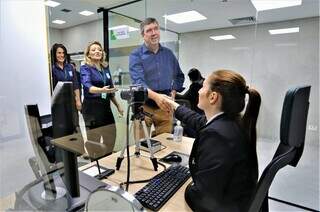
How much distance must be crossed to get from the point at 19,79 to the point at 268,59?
4.31 metres

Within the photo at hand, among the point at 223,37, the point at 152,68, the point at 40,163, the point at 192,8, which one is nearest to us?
the point at 40,163

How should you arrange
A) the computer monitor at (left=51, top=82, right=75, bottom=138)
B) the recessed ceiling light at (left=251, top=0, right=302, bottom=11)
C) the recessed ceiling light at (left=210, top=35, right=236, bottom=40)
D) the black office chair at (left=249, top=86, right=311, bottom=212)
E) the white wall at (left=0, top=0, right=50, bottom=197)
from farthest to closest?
1. the recessed ceiling light at (left=210, top=35, right=236, bottom=40)
2. the recessed ceiling light at (left=251, top=0, right=302, bottom=11)
3. the white wall at (left=0, top=0, right=50, bottom=197)
4. the black office chair at (left=249, top=86, right=311, bottom=212)
5. the computer monitor at (left=51, top=82, right=75, bottom=138)

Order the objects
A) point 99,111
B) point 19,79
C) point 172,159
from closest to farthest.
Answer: point 19,79 < point 172,159 < point 99,111

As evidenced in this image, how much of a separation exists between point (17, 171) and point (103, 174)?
387 millimetres

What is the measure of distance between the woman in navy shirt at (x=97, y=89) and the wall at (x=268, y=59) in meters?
2.42

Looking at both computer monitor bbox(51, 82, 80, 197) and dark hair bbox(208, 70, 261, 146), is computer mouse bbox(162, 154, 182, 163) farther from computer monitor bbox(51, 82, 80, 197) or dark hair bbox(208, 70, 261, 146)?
computer monitor bbox(51, 82, 80, 197)

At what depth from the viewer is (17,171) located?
1000 millimetres

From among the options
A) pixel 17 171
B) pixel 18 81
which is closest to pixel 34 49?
pixel 18 81

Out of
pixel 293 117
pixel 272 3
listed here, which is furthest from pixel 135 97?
pixel 272 3

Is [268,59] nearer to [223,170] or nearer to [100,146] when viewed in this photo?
[100,146]

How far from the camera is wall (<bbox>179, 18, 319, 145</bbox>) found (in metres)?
3.86

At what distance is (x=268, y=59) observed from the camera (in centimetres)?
421

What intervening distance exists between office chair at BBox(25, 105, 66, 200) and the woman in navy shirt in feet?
4.41

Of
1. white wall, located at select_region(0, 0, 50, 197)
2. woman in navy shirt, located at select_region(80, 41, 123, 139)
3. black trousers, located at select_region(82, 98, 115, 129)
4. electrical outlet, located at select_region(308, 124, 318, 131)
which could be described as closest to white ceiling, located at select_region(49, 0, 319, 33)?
woman in navy shirt, located at select_region(80, 41, 123, 139)
